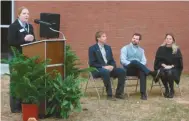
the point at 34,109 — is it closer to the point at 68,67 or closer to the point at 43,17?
Answer: the point at 68,67

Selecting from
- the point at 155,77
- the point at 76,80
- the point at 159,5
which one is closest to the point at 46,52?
the point at 76,80

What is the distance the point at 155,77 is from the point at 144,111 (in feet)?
4.92

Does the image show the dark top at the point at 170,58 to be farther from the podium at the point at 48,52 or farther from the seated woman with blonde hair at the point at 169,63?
the podium at the point at 48,52

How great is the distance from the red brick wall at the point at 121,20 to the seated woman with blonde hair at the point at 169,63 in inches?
96.5

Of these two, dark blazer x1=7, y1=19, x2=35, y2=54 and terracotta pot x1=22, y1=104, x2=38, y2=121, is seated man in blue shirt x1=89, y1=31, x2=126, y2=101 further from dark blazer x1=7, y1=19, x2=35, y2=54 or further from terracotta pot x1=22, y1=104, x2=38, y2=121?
terracotta pot x1=22, y1=104, x2=38, y2=121

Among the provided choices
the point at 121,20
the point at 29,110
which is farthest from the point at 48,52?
the point at 121,20

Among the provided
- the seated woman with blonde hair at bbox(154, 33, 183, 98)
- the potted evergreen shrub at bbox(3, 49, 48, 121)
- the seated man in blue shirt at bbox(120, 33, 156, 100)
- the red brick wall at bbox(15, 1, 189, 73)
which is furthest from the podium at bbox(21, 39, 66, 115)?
the red brick wall at bbox(15, 1, 189, 73)

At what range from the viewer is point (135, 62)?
29.8ft

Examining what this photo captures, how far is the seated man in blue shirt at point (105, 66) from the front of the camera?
8.75m

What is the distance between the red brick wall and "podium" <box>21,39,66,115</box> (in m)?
4.51

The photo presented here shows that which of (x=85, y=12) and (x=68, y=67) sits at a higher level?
(x=85, y=12)

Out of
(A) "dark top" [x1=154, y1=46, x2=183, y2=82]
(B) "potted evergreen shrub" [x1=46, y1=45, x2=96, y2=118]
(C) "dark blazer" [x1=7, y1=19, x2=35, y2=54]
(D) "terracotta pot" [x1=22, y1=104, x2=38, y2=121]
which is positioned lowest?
(D) "terracotta pot" [x1=22, y1=104, x2=38, y2=121]

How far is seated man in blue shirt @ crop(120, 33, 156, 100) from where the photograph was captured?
905 cm

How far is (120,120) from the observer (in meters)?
7.29
